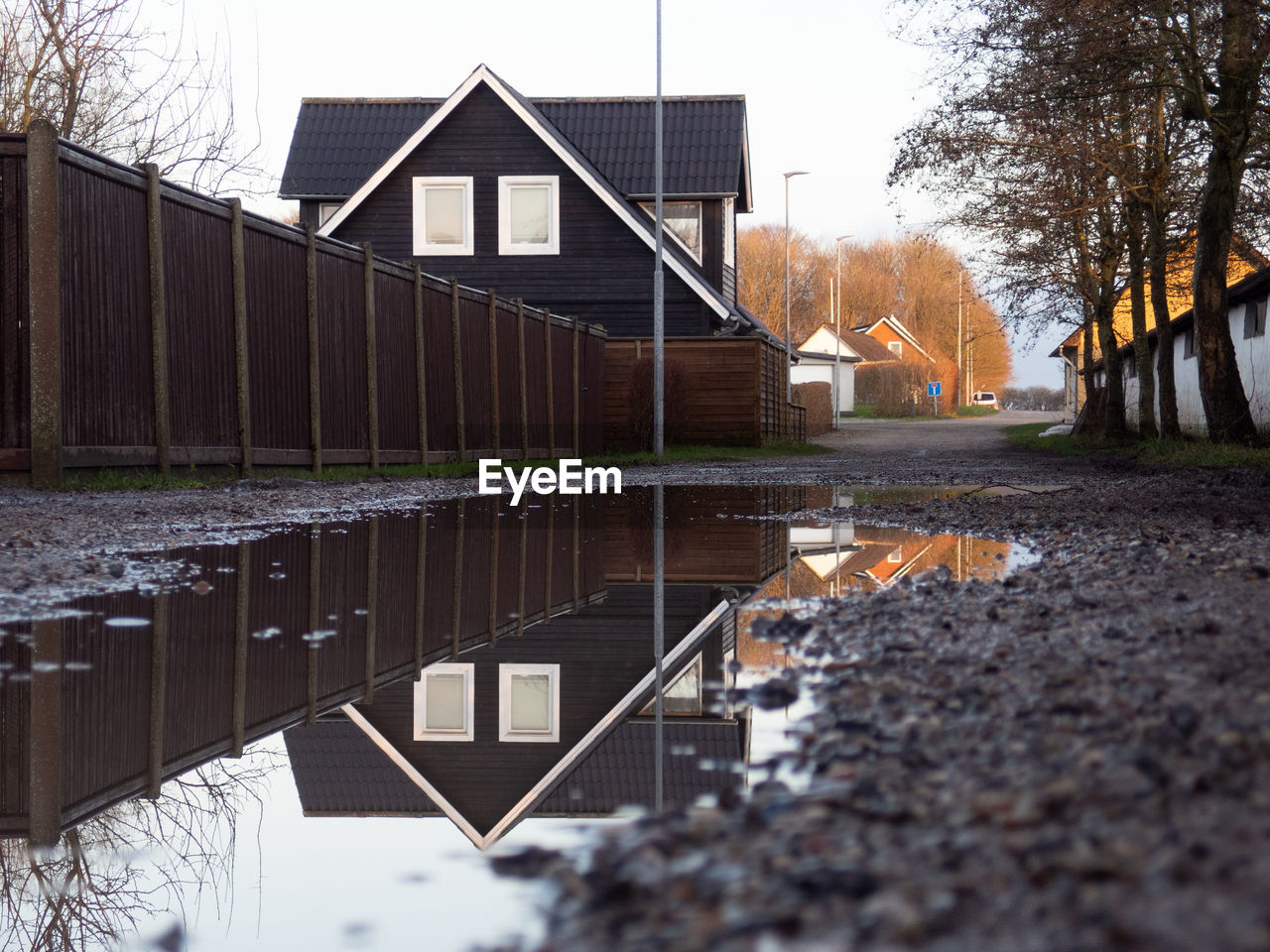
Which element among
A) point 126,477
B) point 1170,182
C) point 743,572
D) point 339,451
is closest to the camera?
point 743,572

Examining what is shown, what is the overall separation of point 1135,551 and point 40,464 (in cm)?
733

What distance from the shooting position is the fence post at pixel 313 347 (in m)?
13.4

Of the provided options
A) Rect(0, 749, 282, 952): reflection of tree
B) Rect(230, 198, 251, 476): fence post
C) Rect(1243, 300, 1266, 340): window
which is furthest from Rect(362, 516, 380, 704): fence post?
Rect(1243, 300, 1266, 340): window

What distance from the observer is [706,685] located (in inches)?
149

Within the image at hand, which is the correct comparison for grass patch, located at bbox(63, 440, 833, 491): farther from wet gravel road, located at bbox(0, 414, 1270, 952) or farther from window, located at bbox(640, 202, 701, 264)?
window, located at bbox(640, 202, 701, 264)

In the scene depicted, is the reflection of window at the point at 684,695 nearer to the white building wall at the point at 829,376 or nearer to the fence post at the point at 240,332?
the fence post at the point at 240,332

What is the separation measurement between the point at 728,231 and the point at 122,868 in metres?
29.0

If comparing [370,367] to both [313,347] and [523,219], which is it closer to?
[313,347]

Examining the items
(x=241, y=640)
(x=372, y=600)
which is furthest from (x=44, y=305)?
(x=241, y=640)

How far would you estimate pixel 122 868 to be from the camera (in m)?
2.33

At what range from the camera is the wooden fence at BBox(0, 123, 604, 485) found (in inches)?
361

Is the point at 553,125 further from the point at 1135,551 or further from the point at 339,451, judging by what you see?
the point at 1135,551

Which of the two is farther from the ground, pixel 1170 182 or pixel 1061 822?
pixel 1170 182

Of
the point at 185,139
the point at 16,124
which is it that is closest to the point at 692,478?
the point at 185,139
